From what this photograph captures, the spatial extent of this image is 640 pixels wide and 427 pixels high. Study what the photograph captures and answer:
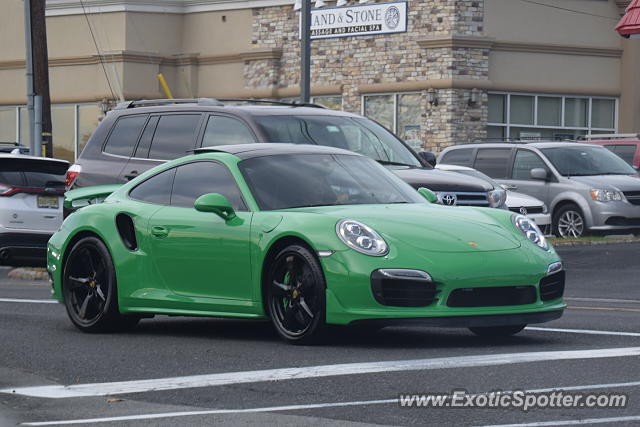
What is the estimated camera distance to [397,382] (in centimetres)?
779

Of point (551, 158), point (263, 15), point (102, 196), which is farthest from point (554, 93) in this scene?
point (102, 196)

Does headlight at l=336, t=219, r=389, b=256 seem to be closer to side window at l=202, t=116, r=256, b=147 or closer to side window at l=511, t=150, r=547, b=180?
side window at l=202, t=116, r=256, b=147

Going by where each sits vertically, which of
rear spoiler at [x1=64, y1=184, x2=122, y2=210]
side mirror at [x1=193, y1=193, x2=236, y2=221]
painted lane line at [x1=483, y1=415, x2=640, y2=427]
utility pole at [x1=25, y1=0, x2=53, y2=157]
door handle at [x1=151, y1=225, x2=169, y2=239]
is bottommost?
painted lane line at [x1=483, y1=415, x2=640, y2=427]

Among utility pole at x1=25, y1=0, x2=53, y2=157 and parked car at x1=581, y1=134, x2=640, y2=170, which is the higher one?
utility pole at x1=25, y1=0, x2=53, y2=157

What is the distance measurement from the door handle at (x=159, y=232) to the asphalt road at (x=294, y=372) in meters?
0.77

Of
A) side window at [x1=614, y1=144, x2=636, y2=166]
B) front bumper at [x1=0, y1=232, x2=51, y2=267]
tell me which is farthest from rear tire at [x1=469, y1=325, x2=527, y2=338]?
side window at [x1=614, y1=144, x2=636, y2=166]

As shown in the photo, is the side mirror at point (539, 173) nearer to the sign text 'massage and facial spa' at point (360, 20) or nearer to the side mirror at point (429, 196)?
the side mirror at point (429, 196)

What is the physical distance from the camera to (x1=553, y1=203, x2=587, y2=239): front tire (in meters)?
23.7

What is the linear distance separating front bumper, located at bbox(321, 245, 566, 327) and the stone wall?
27.7m

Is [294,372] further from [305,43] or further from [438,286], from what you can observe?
[305,43]

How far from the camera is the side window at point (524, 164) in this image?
80.4 feet

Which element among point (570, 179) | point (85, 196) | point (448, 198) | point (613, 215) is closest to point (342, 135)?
point (448, 198)

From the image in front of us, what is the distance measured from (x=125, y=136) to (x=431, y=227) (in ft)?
21.7

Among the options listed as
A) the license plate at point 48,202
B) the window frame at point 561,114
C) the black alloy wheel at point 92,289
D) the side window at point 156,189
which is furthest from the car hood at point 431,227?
the window frame at point 561,114
